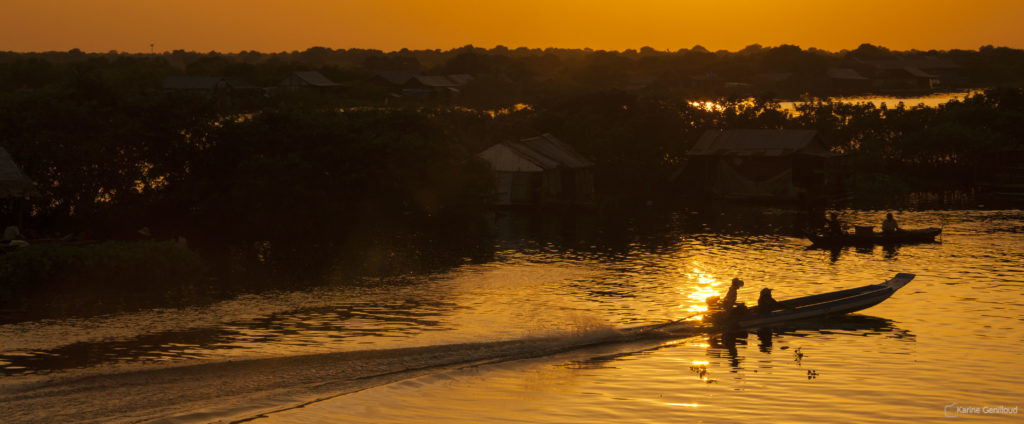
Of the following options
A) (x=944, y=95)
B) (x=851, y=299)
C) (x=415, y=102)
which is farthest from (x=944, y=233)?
(x=944, y=95)

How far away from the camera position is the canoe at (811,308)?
30156mm

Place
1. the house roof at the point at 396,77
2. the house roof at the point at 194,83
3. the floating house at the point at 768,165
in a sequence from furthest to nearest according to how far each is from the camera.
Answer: the house roof at the point at 396,77, the house roof at the point at 194,83, the floating house at the point at 768,165

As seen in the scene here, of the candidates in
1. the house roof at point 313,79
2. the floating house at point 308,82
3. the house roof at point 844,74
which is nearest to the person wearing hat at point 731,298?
the floating house at point 308,82

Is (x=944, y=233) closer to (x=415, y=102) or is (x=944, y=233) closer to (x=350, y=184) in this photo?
(x=350, y=184)

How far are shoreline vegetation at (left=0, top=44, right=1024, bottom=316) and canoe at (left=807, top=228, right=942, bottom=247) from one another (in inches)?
608

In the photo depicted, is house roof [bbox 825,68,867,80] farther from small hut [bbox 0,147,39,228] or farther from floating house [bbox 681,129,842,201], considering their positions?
small hut [bbox 0,147,39,228]

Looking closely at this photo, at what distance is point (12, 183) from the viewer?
39.7 meters

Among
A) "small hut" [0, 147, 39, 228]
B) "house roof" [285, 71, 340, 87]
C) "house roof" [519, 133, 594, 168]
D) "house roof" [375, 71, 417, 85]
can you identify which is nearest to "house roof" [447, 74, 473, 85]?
"house roof" [375, 71, 417, 85]

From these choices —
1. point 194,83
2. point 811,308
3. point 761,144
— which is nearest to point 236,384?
point 811,308

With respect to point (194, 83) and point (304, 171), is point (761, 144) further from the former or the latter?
point (194, 83)

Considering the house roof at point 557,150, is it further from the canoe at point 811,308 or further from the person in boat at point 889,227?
the canoe at point 811,308

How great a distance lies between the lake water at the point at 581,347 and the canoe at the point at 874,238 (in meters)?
3.01

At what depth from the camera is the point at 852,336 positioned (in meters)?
29.7

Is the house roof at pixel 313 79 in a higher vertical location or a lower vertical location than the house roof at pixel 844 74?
lower
